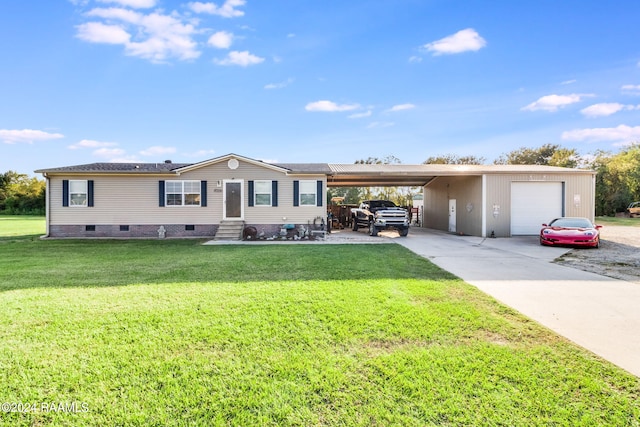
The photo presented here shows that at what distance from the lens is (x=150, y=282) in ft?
18.2

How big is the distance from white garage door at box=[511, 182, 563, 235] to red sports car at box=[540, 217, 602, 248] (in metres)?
2.73

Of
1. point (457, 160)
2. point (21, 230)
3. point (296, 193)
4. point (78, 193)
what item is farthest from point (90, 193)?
point (457, 160)

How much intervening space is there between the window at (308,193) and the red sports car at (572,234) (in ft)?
29.2

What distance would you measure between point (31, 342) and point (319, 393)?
2.99m

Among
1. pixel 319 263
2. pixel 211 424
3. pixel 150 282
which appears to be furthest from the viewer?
pixel 319 263

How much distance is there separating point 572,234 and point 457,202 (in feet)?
20.0

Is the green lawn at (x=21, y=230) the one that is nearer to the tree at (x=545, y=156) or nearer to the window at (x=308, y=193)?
the window at (x=308, y=193)

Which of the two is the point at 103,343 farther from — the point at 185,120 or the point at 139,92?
the point at 185,120

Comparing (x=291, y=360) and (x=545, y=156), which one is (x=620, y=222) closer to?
(x=545, y=156)

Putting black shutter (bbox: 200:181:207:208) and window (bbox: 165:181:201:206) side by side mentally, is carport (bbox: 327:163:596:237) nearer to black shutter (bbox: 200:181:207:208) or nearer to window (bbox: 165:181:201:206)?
black shutter (bbox: 200:181:207:208)

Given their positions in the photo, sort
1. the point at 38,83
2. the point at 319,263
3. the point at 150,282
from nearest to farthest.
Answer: the point at 150,282 < the point at 319,263 < the point at 38,83

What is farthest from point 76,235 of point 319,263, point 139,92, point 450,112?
point 450,112

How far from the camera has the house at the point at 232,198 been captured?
44.0 feet

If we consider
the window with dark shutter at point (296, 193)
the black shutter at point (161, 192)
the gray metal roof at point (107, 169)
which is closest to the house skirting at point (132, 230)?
the black shutter at point (161, 192)
